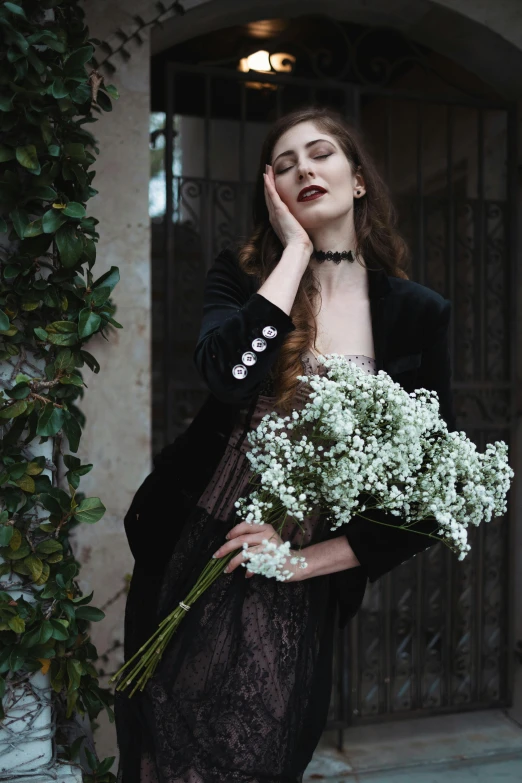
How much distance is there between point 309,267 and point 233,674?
0.96 meters

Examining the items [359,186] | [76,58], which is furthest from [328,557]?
[76,58]

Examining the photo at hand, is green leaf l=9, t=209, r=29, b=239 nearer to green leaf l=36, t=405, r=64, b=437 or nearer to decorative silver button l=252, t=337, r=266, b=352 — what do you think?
green leaf l=36, t=405, r=64, b=437

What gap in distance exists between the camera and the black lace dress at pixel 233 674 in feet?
5.54

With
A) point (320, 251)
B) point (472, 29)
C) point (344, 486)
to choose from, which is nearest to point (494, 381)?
point (472, 29)

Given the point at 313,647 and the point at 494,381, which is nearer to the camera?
the point at 313,647

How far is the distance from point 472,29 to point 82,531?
2624mm

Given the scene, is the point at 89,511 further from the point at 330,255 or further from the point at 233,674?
the point at 330,255

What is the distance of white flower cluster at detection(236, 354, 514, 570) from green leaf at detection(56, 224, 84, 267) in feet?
2.12

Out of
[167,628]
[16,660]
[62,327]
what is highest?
[62,327]

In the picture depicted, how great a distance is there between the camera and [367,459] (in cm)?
146

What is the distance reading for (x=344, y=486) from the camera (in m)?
1.46

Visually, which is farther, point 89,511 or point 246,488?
point 89,511

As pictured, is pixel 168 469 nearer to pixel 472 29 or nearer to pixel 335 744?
pixel 335 744

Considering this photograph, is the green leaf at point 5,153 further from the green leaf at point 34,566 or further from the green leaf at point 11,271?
the green leaf at point 34,566
